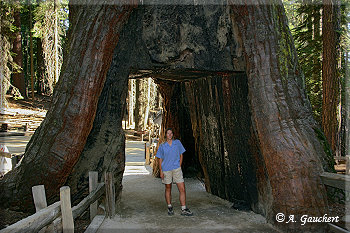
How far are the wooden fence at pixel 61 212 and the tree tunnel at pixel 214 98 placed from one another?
2.27ft

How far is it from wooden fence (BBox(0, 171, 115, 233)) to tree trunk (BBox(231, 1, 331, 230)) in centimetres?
331

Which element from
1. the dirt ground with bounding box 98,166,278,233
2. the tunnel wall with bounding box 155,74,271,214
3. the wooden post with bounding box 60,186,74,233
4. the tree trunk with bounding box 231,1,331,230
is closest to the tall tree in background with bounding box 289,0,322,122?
the tunnel wall with bounding box 155,74,271,214

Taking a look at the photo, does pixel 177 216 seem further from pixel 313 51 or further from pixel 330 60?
pixel 313 51

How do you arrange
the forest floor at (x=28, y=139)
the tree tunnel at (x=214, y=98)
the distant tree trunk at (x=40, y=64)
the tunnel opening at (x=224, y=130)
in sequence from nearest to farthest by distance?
the tree tunnel at (x=214, y=98)
the forest floor at (x=28, y=139)
the tunnel opening at (x=224, y=130)
the distant tree trunk at (x=40, y=64)

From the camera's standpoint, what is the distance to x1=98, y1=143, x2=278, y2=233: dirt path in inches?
249

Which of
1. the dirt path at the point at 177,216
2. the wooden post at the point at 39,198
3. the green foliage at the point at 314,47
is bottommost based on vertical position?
the dirt path at the point at 177,216

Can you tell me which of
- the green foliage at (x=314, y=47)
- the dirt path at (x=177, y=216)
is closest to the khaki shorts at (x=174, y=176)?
the dirt path at (x=177, y=216)

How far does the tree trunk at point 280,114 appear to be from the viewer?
233 inches

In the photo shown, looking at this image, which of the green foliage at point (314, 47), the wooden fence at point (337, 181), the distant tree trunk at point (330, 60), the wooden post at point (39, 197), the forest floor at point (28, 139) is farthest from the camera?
the green foliage at point (314, 47)

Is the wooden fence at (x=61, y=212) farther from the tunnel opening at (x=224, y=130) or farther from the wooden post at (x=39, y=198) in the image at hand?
the tunnel opening at (x=224, y=130)

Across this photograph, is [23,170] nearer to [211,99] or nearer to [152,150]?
[211,99]

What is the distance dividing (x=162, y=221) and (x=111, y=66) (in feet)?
11.6

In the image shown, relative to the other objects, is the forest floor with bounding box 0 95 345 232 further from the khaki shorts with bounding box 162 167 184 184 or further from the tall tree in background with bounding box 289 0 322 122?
the tall tree in background with bounding box 289 0 322 122

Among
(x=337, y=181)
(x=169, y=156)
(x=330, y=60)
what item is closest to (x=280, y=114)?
(x=337, y=181)
